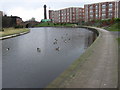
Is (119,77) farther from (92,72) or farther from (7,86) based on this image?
(7,86)

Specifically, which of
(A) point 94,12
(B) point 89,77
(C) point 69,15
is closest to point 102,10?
(A) point 94,12

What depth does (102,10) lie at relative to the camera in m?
117

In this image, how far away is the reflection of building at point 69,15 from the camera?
483 feet

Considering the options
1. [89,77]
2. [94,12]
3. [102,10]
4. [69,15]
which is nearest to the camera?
[89,77]

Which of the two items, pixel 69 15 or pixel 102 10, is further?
pixel 69 15

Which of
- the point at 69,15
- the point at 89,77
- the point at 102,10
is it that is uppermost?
the point at 69,15

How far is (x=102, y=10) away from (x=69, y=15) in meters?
39.6

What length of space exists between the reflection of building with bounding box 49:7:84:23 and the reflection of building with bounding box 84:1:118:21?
65.9 ft

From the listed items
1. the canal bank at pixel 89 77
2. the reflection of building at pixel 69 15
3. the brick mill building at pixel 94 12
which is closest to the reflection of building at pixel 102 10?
the brick mill building at pixel 94 12

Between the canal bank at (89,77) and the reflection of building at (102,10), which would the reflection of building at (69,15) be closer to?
the reflection of building at (102,10)

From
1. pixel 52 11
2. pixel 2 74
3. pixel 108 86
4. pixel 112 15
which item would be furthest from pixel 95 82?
pixel 52 11

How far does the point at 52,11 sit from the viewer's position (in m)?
175

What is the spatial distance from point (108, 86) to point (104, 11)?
11373 cm

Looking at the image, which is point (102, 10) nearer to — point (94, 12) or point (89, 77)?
point (94, 12)
